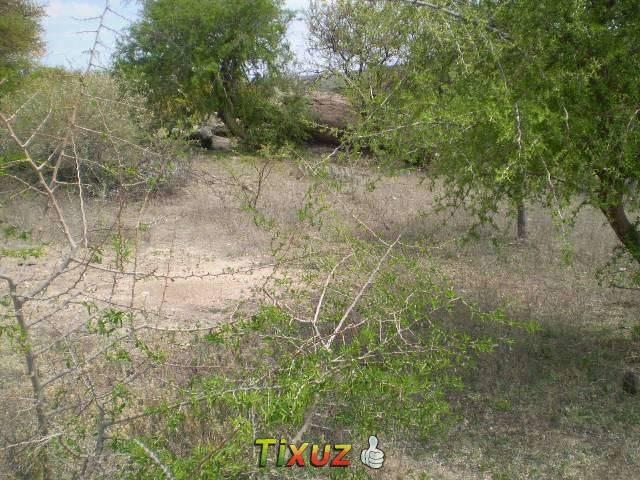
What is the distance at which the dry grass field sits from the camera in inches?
153

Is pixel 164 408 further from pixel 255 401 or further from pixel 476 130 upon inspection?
pixel 476 130

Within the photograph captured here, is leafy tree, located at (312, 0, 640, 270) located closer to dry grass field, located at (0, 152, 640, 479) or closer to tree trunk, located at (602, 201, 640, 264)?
tree trunk, located at (602, 201, 640, 264)

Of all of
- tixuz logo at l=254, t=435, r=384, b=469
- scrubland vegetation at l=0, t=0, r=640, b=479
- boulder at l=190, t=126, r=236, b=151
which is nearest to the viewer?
tixuz logo at l=254, t=435, r=384, b=469

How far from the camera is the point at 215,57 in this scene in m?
18.9

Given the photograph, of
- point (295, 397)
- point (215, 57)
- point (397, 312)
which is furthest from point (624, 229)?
point (215, 57)

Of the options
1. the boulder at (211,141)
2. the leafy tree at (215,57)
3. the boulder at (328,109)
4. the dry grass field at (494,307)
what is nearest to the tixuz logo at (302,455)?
the dry grass field at (494,307)

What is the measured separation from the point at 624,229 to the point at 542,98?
1.65 meters

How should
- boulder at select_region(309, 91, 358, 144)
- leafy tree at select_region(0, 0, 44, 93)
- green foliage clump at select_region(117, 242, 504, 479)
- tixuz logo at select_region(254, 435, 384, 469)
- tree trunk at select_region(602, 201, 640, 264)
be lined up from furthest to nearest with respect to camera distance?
boulder at select_region(309, 91, 358, 144) < leafy tree at select_region(0, 0, 44, 93) < tree trunk at select_region(602, 201, 640, 264) < tixuz logo at select_region(254, 435, 384, 469) < green foliage clump at select_region(117, 242, 504, 479)

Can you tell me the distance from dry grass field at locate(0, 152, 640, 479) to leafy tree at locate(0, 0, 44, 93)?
754 centimetres

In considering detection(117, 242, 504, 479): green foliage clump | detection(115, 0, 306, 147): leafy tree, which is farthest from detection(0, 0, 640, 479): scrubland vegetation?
detection(115, 0, 306, 147): leafy tree

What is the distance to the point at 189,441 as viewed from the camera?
3.52 meters

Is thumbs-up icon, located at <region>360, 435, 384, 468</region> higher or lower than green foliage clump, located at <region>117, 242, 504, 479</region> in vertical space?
lower

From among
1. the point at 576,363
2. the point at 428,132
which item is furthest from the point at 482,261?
the point at 428,132

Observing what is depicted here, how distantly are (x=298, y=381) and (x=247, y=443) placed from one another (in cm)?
29
